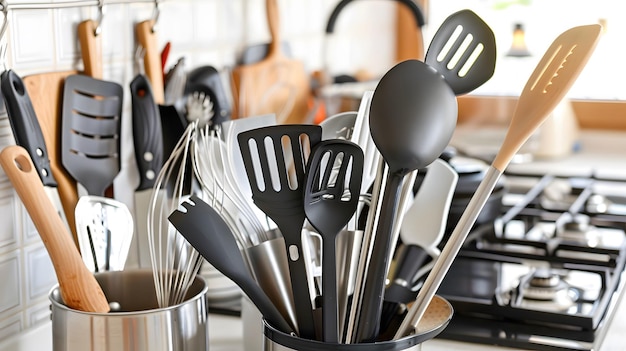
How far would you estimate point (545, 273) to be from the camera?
3.25 ft

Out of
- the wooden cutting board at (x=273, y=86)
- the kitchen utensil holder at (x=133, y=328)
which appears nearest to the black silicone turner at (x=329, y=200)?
the kitchen utensil holder at (x=133, y=328)

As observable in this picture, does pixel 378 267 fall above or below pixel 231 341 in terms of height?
above

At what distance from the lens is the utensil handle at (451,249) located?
24.5 inches

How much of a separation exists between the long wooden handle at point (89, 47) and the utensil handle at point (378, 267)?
1.35ft

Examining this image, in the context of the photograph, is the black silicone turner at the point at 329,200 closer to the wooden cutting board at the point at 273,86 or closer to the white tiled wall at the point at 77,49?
the white tiled wall at the point at 77,49

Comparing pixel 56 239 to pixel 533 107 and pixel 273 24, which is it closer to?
pixel 533 107

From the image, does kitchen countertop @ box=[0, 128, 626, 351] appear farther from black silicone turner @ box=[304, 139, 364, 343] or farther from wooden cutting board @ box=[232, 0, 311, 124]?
wooden cutting board @ box=[232, 0, 311, 124]

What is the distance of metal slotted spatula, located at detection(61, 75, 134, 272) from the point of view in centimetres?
77

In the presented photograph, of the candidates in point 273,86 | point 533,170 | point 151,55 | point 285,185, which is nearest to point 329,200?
point 285,185

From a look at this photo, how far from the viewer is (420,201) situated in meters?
0.84

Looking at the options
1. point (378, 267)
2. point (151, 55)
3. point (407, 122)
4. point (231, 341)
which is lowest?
point (231, 341)

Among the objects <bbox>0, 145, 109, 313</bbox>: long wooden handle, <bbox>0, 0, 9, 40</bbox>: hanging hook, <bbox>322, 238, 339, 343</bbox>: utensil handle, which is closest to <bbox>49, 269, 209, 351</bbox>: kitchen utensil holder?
<bbox>0, 145, 109, 313</bbox>: long wooden handle

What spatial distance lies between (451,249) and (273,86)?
0.75 metres

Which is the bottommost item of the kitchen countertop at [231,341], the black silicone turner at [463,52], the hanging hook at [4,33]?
the kitchen countertop at [231,341]
